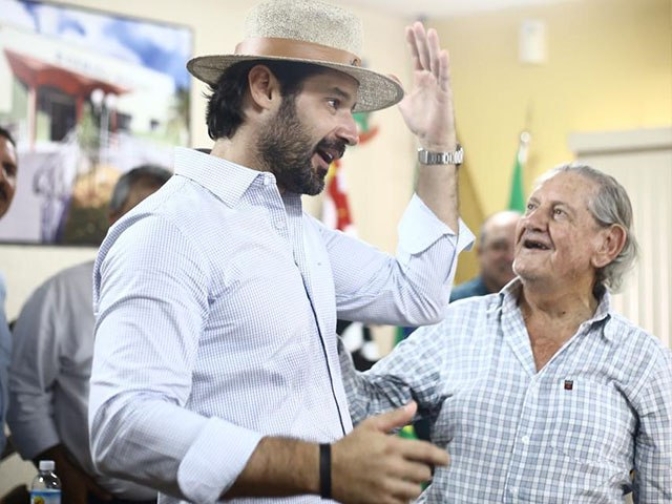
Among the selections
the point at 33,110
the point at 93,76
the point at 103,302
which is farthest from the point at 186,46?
the point at 103,302

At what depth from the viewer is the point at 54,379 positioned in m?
3.10

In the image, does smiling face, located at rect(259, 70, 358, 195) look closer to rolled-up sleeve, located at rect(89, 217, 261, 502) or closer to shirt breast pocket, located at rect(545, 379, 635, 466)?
rolled-up sleeve, located at rect(89, 217, 261, 502)

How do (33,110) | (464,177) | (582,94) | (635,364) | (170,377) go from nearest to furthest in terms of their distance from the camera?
(170,377)
(635,364)
(33,110)
(582,94)
(464,177)

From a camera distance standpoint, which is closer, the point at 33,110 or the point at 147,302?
the point at 147,302

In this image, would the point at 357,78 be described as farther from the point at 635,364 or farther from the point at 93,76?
the point at 93,76

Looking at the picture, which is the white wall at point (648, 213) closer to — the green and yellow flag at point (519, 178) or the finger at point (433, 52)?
the green and yellow flag at point (519, 178)

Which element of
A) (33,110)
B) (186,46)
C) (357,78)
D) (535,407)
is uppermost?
(186,46)

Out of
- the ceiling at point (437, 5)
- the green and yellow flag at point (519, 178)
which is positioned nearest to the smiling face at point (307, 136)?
the green and yellow flag at point (519, 178)

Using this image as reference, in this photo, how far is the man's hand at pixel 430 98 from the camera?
78.4 inches

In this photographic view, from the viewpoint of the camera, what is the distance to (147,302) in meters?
1.46

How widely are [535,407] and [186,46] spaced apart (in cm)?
331

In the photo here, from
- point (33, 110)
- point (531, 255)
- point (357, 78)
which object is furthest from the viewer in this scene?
point (33, 110)

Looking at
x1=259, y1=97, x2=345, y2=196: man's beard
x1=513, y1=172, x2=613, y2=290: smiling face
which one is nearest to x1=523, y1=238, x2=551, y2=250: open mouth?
x1=513, y1=172, x2=613, y2=290: smiling face

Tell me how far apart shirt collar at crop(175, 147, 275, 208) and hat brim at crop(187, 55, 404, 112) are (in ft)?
0.65
